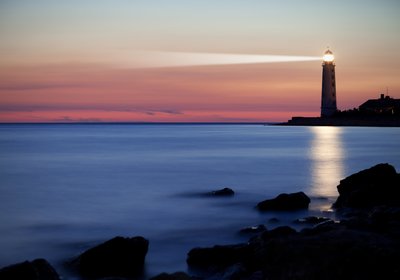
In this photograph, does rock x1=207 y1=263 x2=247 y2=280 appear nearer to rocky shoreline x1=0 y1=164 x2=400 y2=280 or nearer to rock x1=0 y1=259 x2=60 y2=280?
rocky shoreline x1=0 y1=164 x2=400 y2=280

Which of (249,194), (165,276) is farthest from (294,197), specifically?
(165,276)

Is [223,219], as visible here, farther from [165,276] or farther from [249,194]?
[165,276]

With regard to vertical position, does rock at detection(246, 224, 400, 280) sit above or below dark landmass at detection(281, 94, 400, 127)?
below

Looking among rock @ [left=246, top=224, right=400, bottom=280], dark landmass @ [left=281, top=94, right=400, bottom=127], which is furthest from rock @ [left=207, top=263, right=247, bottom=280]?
dark landmass @ [left=281, top=94, right=400, bottom=127]

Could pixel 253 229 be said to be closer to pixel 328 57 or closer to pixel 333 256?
pixel 333 256

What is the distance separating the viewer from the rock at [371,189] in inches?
436

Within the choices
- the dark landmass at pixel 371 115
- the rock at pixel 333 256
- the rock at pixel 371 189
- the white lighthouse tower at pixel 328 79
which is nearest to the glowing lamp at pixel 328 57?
the white lighthouse tower at pixel 328 79

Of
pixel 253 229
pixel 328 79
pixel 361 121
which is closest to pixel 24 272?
pixel 253 229

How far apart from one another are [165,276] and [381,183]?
7.96 m

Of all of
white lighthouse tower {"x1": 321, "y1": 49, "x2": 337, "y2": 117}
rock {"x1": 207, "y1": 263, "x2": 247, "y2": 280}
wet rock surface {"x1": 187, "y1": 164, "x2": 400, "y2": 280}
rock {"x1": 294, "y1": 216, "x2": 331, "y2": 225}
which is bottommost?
rock {"x1": 294, "y1": 216, "x2": 331, "y2": 225}

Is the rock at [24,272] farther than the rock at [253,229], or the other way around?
the rock at [253,229]

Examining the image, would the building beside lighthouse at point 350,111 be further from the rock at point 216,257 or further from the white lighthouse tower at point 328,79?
the rock at point 216,257

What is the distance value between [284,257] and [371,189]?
7482 mm

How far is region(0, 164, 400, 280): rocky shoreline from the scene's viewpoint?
423cm
